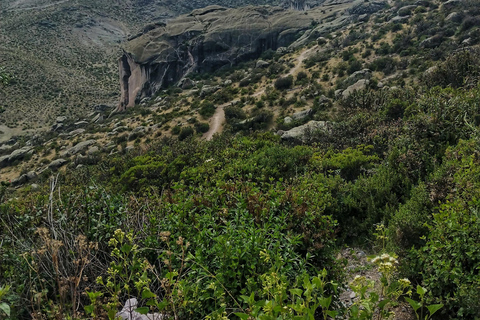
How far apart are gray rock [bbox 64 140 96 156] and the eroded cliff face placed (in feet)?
76.2

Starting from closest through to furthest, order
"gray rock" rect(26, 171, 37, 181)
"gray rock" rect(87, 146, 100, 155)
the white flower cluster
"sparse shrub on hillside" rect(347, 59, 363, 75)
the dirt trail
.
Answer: the white flower cluster < the dirt trail < "gray rock" rect(26, 171, 37, 181) < "sparse shrub on hillside" rect(347, 59, 363, 75) < "gray rock" rect(87, 146, 100, 155)

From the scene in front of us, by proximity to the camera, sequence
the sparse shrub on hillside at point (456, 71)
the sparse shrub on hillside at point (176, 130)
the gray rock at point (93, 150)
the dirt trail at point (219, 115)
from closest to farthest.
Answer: the sparse shrub on hillside at point (456, 71), the dirt trail at point (219, 115), the sparse shrub on hillside at point (176, 130), the gray rock at point (93, 150)

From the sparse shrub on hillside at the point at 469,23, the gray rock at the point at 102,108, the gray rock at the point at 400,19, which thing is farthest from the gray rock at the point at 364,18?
the gray rock at the point at 102,108

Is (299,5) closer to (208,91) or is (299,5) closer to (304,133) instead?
(208,91)

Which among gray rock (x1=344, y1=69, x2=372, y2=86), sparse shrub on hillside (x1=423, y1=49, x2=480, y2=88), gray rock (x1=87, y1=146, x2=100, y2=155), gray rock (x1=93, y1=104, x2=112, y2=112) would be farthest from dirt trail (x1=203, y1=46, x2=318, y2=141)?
gray rock (x1=93, y1=104, x2=112, y2=112)

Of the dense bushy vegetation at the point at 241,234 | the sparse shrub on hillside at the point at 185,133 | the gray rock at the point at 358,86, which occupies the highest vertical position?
the dense bushy vegetation at the point at 241,234

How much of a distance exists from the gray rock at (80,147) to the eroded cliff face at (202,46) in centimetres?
2323

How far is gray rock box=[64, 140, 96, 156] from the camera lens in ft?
96.9

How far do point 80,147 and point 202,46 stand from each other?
108 feet

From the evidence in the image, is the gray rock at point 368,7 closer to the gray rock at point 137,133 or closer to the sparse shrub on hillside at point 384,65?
the sparse shrub on hillside at point 384,65

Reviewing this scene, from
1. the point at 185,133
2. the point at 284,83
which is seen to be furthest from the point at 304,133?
the point at 284,83

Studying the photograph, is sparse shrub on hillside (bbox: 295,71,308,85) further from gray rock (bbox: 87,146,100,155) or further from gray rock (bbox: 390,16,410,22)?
gray rock (bbox: 87,146,100,155)

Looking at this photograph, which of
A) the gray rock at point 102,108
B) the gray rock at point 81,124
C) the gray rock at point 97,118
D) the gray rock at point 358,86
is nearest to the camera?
the gray rock at point 358,86

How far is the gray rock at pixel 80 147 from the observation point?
29542 millimetres
